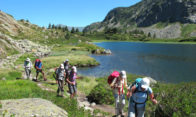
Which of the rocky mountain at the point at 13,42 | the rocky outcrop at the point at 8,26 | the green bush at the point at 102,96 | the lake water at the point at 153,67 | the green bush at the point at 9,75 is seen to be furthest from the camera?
the rocky outcrop at the point at 8,26

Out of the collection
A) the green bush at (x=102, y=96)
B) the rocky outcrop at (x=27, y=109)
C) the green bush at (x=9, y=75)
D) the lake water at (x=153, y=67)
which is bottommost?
the lake water at (x=153, y=67)

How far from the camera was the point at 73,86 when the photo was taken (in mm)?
13820

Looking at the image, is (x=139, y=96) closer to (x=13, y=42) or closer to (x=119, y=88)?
(x=119, y=88)

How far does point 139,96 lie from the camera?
782cm

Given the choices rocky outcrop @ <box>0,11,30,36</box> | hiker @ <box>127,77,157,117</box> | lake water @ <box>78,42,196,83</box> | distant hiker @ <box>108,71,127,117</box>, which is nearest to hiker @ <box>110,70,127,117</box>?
distant hiker @ <box>108,71,127,117</box>

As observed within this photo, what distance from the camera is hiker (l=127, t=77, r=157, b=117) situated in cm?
768

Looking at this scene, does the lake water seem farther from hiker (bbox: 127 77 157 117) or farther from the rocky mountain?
hiker (bbox: 127 77 157 117)

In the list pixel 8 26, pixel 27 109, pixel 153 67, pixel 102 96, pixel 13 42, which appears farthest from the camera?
pixel 8 26

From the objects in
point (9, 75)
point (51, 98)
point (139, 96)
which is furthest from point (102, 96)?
point (9, 75)

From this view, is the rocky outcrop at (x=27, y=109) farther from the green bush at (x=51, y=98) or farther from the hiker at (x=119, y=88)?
the hiker at (x=119, y=88)

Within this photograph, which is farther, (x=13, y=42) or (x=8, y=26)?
(x=8, y=26)

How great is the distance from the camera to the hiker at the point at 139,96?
768cm

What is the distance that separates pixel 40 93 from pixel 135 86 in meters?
8.44

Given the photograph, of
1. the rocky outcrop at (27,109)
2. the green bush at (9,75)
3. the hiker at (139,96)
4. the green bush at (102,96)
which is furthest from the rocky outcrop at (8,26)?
the hiker at (139,96)
